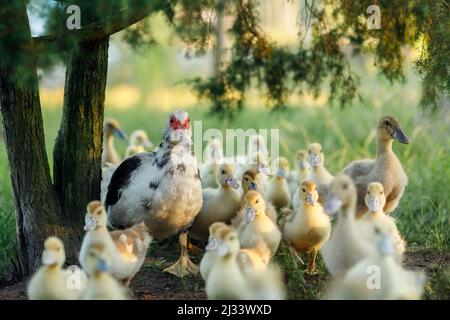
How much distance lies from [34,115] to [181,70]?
17562 millimetres

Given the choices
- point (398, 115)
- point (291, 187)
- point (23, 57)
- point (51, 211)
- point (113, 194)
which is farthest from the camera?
point (398, 115)

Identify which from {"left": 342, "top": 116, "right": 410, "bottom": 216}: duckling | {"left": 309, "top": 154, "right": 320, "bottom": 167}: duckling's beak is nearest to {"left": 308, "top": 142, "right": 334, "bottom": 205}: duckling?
{"left": 309, "top": 154, "right": 320, "bottom": 167}: duckling's beak

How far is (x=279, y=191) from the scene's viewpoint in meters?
7.56

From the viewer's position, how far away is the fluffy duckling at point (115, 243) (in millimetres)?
5148

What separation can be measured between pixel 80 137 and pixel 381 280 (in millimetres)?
2657

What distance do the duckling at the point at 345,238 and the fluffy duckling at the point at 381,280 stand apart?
25 centimetres

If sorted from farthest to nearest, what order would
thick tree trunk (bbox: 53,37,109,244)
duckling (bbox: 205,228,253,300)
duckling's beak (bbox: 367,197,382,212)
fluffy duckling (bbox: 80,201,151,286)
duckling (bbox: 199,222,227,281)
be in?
thick tree trunk (bbox: 53,37,109,244) → duckling's beak (bbox: 367,197,382,212) → fluffy duckling (bbox: 80,201,151,286) → duckling (bbox: 199,222,227,281) → duckling (bbox: 205,228,253,300)

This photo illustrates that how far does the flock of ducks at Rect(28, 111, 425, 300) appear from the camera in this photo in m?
4.55

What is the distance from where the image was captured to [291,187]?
8.31 metres

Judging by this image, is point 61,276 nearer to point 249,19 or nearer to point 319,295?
point 319,295

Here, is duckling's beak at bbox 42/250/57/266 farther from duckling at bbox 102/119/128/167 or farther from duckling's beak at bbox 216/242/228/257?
duckling at bbox 102/119/128/167

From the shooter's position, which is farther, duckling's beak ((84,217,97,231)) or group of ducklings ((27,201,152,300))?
duckling's beak ((84,217,97,231))

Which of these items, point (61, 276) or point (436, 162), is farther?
point (436, 162)

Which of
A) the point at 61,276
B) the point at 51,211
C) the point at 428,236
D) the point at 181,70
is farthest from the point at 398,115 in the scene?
the point at 181,70
